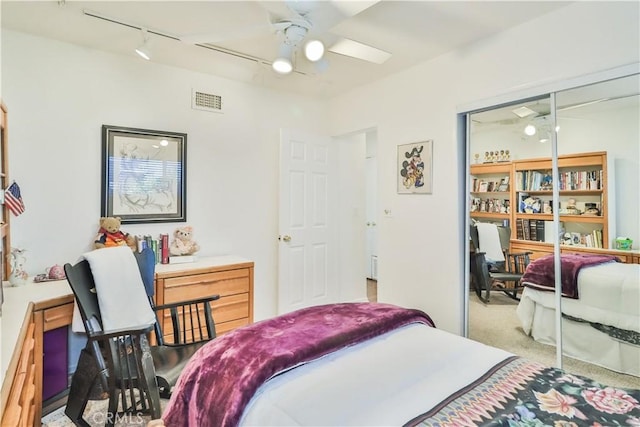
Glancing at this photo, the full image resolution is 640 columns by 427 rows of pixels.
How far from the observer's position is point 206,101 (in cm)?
327

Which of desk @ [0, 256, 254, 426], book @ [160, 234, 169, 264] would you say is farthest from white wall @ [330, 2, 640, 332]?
book @ [160, 234, 169, 264]

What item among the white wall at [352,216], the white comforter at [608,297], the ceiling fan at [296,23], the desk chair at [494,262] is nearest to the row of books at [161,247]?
the ceiling fan at [296,23]

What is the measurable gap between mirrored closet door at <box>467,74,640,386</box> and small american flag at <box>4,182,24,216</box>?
321 cm

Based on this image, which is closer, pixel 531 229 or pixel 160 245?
pixel 531 229

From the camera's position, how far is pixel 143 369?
1.69 meters

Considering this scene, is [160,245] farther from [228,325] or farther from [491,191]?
[491,191]

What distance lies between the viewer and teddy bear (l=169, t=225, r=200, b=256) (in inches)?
119

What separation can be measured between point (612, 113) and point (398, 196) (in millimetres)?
1655

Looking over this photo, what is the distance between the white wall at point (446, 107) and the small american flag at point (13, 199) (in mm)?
2845

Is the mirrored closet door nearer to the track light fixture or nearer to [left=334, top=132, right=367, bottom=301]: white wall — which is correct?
[left=334, top=132, right=367, bottom=301]: white wall

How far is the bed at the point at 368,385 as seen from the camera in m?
1.12

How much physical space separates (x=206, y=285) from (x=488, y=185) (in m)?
2.39

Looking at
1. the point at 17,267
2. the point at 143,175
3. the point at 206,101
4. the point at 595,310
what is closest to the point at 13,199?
the point at 17,267

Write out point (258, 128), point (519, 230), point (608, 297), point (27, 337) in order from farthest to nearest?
point (258, 128)
point (519, 230)
point (608, 297)
point (27, 337)
